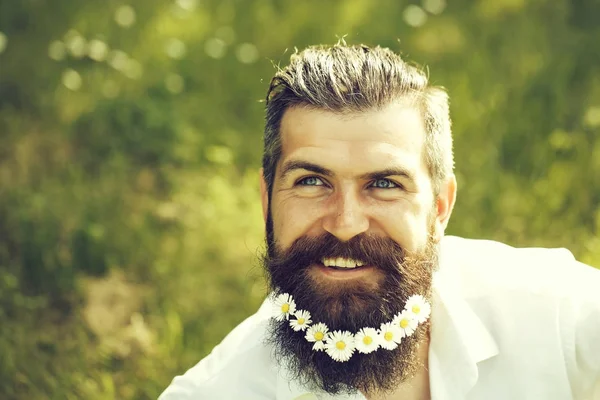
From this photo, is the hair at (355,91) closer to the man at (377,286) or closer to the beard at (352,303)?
the man at (377,286)

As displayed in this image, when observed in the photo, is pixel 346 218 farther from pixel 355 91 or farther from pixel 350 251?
pixel 355 91

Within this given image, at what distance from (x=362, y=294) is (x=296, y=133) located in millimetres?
596

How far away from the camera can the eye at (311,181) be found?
282cm

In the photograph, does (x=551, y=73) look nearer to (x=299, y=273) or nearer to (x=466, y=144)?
(x=466, y=144)

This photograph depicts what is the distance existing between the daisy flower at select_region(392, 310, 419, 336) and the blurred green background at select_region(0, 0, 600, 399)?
155 cm

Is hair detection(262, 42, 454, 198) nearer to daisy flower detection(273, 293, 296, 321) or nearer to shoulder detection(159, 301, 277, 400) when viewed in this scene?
daisy flower detection(273, 293, 296, 321)

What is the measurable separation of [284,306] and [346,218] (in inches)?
16.7

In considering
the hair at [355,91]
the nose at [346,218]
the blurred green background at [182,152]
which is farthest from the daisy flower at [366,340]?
the blurred green background at [182,152]

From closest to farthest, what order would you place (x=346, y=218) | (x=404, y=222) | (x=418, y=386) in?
(x=346, y=218) → (x=404, y=222) → (x=418, y=386)

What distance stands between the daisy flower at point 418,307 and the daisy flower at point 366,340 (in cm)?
15

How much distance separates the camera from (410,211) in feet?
9.15

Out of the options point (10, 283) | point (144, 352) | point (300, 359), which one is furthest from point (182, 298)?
point (300, 359)

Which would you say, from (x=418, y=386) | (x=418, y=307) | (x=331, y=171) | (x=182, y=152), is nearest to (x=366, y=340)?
(x=418, y=307)

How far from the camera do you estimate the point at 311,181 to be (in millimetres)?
2832
